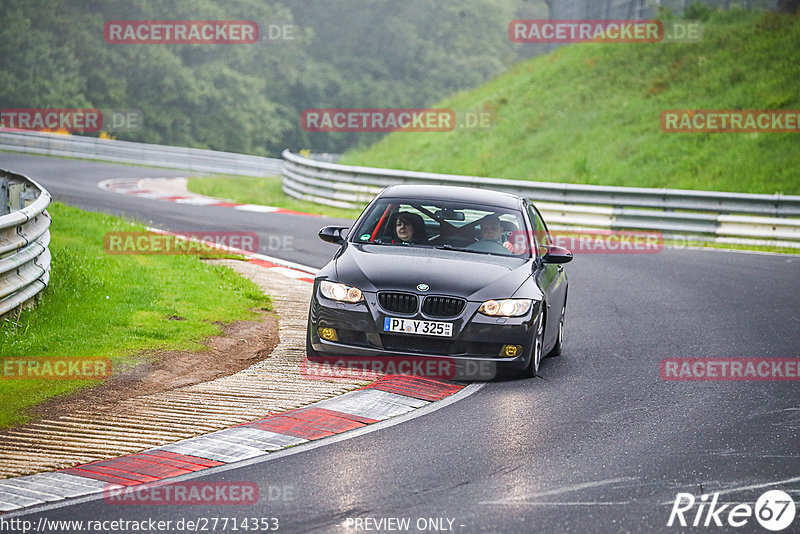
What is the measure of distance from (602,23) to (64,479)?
133 ft

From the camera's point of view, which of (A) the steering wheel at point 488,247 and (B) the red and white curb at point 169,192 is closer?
(A) the steering wheel at point 488,247

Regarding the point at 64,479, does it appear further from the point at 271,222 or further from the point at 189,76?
the point at 189,76

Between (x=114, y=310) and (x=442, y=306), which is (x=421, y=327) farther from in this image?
(x=114, y=310)

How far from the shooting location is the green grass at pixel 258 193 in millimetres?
24583

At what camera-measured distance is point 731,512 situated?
564 cm

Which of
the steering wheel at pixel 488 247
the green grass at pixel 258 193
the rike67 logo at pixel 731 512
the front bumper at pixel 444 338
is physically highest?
the steering wheel at pixel 488 247

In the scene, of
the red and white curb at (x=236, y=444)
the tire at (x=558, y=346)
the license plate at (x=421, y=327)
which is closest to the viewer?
the red and white curb at (x=236, y=444)

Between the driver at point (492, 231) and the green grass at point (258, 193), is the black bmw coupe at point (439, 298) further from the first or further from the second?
the green grass at point (258, 193)

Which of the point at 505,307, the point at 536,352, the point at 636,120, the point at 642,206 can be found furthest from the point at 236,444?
the point at 636,120

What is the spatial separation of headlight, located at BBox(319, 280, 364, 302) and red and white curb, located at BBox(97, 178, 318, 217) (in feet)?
46.5

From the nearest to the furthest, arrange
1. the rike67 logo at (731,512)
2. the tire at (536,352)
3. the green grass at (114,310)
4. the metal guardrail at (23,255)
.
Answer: the rike67 logo at (731,512) → the green grass at (114,310) → the tire at (536,352) → the metal guardrail at (23,255)

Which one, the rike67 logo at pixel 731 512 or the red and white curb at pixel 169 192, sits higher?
the red and white curb at pixel 169 192

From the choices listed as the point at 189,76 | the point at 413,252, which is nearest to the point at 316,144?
the point at 189,76

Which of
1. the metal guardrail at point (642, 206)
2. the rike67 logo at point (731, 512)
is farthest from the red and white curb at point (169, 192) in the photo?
the rike67 logo at point (731, 512)
